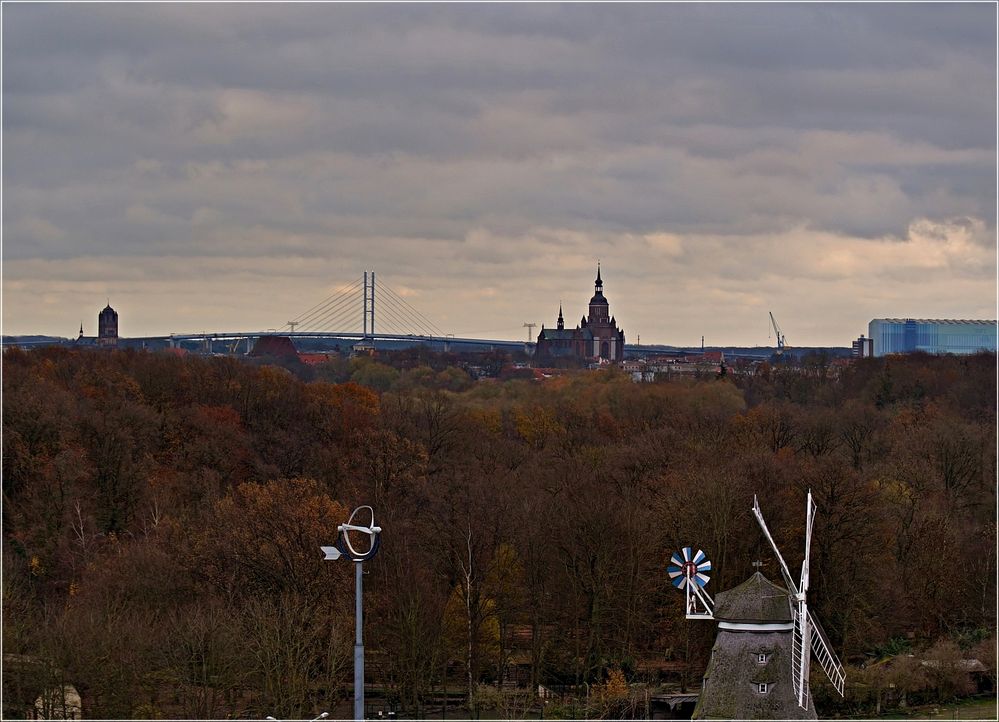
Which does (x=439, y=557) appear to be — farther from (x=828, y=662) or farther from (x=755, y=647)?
(x=755, y=647)

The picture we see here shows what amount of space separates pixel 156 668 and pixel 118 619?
240cm

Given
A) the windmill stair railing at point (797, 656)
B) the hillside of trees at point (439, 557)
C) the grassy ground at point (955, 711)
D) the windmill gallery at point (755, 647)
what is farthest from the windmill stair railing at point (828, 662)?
the windmill gallery at point (755, 647)

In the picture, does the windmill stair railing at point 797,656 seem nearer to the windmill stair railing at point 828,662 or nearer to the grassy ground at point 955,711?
the windmill stair railing at point 828,662

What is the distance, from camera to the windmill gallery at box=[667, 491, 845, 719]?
43125mm

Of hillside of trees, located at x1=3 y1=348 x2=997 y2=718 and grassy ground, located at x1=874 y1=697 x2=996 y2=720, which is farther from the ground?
hillside of trees, located at x1=3 y1=348 x2=997 y2=718

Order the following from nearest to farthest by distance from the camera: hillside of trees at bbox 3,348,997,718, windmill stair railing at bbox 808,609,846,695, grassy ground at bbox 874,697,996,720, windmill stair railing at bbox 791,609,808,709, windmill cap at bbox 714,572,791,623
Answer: windmill cap at bbox 714,572,791,623, windmill stair railing at bbox 791,609,808,709, hillside of trees at bbox 3,348,997,718, windmill stair railing at bbox 808,609,846,695, grassy ground at bbox 874,697,996,720

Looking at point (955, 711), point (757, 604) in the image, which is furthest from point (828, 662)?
point (757, 604)

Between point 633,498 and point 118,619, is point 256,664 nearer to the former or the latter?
point 118,619

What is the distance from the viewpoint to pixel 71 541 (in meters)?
67.2

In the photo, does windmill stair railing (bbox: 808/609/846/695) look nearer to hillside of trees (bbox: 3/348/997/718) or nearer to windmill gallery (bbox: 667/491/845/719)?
hillside of trees (bbox: 3/348/997/718)

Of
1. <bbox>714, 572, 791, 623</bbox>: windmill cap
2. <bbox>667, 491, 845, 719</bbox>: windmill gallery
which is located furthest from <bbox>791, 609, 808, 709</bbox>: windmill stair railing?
<bbox>714, 572, 791, 623</bbox>: windmill cap

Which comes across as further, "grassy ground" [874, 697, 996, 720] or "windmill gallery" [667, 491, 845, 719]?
"grassy ground" [874, 697, 996, 720]

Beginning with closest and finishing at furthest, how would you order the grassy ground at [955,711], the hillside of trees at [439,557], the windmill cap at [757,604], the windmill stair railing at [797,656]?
the windmill cap at [757,604] < the windmill stair railing at [797,656] < the hillside of trees at [439,557] < the grassy ground at [955,711]

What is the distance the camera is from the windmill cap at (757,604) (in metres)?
43.1
